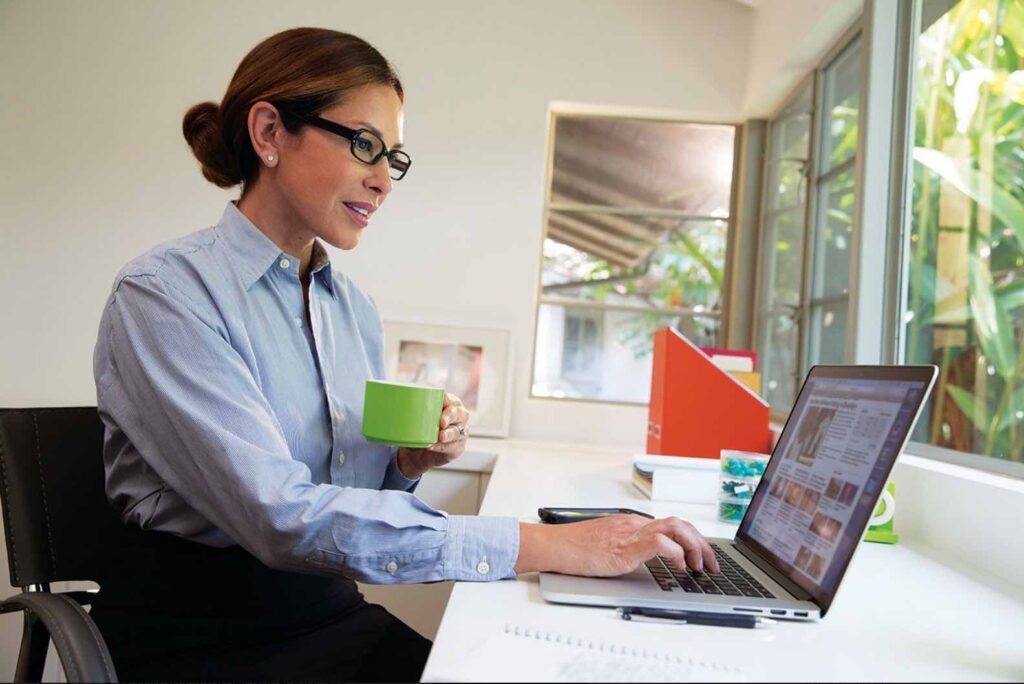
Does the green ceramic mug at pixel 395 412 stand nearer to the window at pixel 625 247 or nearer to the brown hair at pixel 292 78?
the brown hair at pixel 292 78

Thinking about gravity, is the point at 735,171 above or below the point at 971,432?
above

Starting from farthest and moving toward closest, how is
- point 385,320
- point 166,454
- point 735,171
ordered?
point 735,171, point 385,320, point 166,454

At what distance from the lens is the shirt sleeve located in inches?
40.5

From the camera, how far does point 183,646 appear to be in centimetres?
120

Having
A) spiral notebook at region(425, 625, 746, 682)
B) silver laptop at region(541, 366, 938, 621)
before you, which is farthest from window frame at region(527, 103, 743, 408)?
spiral notebook at region(425, 625, 746, 682)

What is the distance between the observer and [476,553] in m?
1.07

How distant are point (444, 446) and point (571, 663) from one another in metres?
0.70

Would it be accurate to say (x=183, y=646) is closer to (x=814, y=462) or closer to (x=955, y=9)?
(x=814, y=462)

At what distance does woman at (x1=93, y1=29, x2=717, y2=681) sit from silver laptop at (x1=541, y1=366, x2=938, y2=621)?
5 centimetres

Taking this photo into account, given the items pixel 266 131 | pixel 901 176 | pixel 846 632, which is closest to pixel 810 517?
pixel 846 632

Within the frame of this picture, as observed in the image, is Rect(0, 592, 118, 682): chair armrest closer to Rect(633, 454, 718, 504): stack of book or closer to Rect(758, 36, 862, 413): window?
Rect(633, 454, 718, 504): stack of book

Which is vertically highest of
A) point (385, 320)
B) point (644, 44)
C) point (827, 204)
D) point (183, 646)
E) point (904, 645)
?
point (644, 44)

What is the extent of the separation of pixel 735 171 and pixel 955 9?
1.46m

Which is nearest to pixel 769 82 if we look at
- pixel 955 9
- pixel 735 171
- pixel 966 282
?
pixel 735 171
